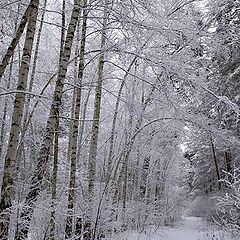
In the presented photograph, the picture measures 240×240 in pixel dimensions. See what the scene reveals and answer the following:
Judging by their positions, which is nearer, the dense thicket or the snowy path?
the dense thicket

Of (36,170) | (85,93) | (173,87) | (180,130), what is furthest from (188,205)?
(36,170)

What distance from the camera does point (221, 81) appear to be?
1480 cm

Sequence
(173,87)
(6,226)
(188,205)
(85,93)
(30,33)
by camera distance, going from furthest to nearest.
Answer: (188,205) < (85,93) < (173,87) < (30,33) < (6,226)

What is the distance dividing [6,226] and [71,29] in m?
3.37

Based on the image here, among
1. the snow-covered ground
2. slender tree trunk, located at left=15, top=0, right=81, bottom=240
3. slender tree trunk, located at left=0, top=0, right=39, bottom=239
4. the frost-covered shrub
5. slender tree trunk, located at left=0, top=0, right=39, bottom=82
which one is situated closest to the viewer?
slender tree trunk, located at left=0, top=0, right=39, bottom=82

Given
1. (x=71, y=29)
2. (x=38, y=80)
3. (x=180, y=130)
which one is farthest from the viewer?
(x=38, y=80)

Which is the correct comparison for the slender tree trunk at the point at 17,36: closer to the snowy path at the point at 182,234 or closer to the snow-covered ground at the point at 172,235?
the snow-covered ground at the point at 172,235

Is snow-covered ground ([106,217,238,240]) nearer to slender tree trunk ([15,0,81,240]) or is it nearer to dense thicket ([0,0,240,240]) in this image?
dense thicket ([0,0,240,240])

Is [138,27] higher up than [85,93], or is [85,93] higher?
[85,93]

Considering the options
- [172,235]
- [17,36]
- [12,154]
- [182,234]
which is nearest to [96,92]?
[12,154]

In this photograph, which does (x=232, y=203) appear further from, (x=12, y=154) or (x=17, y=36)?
(x=17, y=36)

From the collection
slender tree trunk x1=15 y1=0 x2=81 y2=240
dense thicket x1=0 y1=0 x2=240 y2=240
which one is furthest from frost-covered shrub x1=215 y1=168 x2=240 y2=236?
slender tree trunk x1=15 y1=0 x2=81 y2=240

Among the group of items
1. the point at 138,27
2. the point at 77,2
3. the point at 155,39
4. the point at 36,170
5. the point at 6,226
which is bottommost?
the point at 6,226

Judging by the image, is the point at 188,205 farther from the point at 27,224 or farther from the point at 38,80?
the point at 27,224
